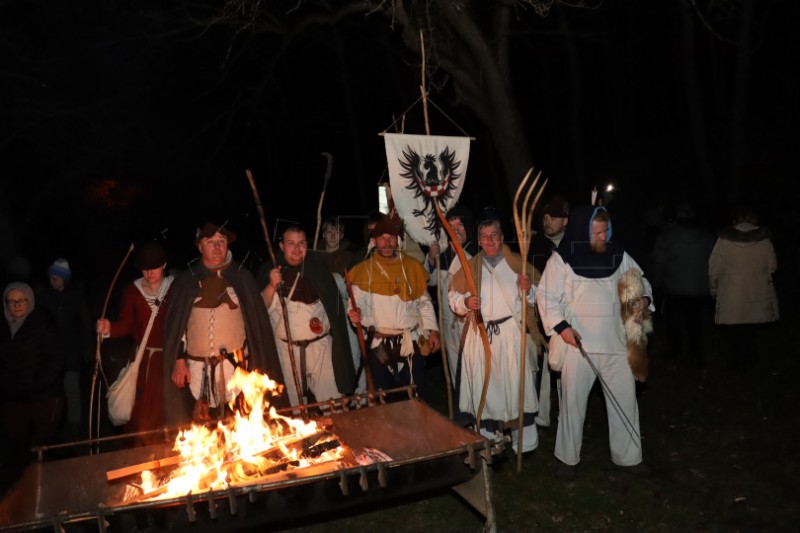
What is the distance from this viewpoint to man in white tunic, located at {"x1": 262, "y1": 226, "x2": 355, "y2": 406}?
575 cm

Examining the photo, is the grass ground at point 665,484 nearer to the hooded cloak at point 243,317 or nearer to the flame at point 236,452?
the flame at point 236,452

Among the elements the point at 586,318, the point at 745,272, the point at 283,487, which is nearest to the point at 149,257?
the point at 283,487

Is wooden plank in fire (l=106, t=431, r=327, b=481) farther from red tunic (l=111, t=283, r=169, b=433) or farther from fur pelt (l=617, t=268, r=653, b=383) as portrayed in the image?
fur pelt (l=617, t=268, r=653, b=383)

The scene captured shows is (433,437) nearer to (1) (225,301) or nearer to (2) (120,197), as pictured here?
(1) (225,301)

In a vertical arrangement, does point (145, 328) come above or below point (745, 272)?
above

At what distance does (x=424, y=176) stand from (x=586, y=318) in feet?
5.50

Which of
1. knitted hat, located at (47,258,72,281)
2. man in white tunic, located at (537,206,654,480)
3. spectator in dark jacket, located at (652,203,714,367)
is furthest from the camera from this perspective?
spectator in dark jacket, located at (652,203,714,367)

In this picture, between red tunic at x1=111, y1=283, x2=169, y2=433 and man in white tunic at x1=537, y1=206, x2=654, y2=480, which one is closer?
man in white tunic at x1=537, y1=206, x2=654, y2=480

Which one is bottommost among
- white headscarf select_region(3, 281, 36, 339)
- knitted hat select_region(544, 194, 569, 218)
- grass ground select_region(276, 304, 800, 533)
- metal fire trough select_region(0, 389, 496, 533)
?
Result: grass ground select_region(276, 304, 800, 533)

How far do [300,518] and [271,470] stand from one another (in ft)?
2.14

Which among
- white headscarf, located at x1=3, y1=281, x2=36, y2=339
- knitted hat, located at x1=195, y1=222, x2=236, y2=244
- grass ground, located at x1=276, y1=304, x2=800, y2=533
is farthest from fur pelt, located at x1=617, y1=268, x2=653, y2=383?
white headscarf, located at x1=3, y1=281, x2=36, y2=339

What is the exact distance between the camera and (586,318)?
17.3ft

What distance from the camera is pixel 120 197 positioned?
16.9 meters

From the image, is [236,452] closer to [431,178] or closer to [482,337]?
[482,337]
